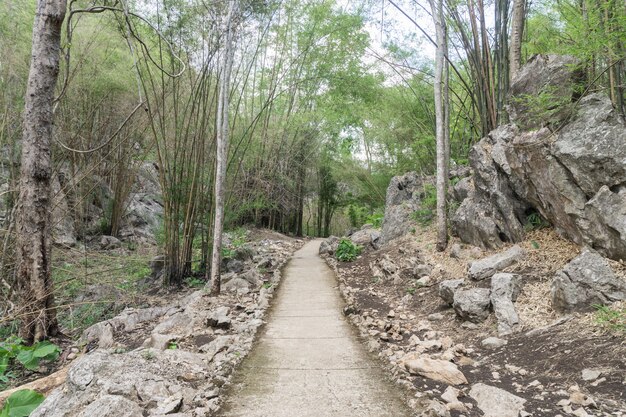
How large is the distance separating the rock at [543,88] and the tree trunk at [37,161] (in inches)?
185

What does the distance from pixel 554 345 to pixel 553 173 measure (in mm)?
1889

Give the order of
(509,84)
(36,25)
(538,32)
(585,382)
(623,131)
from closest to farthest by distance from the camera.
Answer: (585,382), (623,131), (36,25), (509,84), (538,32)

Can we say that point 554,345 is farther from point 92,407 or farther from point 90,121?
point 90,121

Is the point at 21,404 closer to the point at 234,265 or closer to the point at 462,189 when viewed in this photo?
the point at 234,265

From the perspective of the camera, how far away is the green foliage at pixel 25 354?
362cm

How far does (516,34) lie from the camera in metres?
5.41

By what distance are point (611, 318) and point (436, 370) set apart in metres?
1.22

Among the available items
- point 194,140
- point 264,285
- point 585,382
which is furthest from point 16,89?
point 585,382

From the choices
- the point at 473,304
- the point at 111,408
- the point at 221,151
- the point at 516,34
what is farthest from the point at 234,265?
the point at 516,34

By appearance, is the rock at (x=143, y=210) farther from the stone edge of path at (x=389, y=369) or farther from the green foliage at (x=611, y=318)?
the green foliage at (x=611, y=318)

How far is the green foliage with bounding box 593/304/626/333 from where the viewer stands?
2.60m

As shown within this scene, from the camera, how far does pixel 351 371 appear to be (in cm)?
297

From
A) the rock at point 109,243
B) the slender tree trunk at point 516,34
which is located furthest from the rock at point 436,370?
the rock at point 109,243

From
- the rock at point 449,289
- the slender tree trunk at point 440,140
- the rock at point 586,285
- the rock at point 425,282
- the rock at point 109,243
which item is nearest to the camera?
the rock at point 586,285
